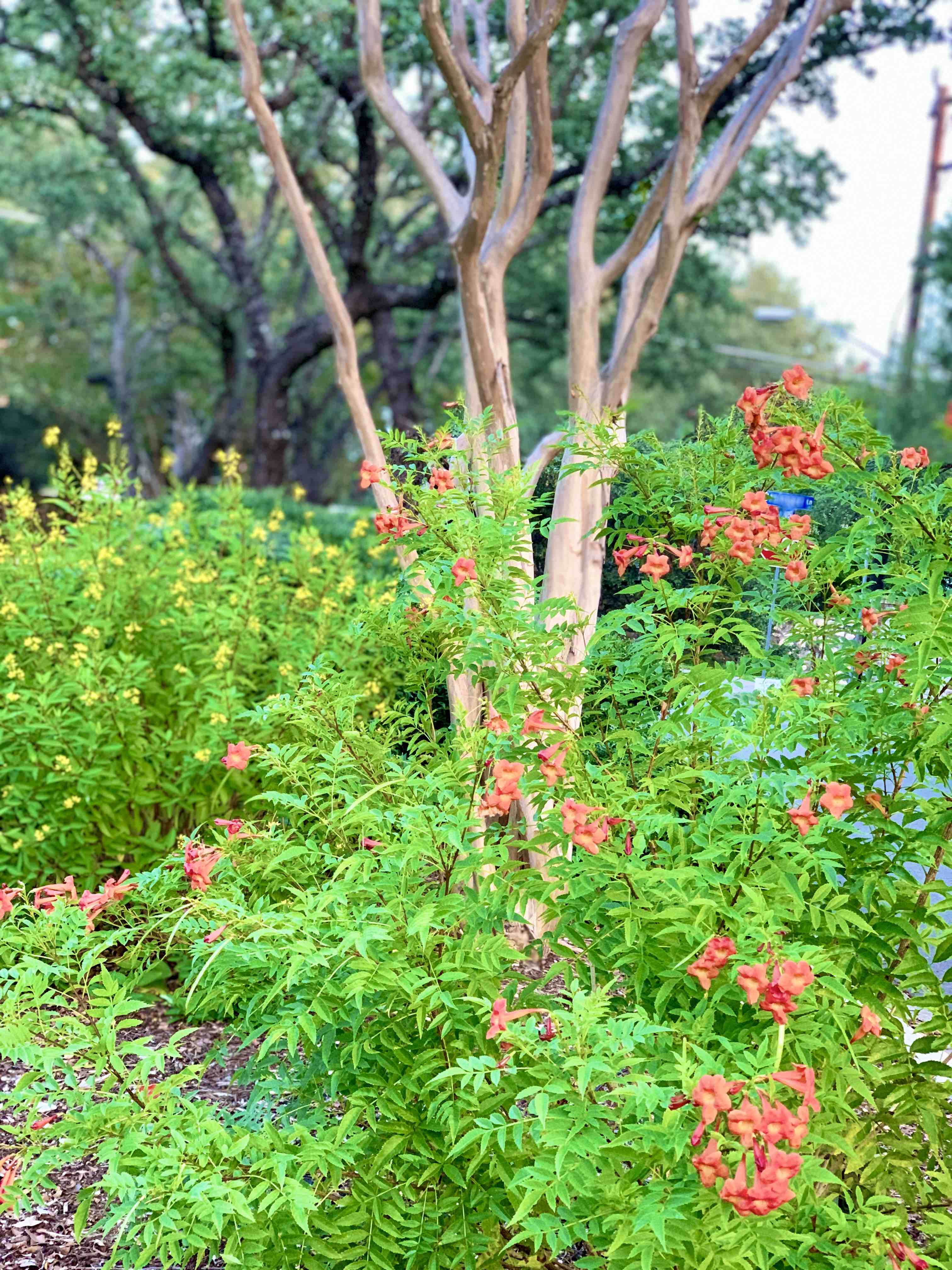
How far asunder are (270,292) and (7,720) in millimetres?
25908

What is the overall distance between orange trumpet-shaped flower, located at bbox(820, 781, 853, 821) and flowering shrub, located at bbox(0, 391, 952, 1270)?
41 mm

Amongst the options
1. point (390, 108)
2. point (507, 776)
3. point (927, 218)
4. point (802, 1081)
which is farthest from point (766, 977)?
point (927, 218)

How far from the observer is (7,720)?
173 inches

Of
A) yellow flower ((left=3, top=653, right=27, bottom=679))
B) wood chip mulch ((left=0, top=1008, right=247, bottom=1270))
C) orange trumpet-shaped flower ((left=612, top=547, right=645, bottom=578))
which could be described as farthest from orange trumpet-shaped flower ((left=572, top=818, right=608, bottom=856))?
yellow flower ((left=3, top=653, right=27, bottom=679))

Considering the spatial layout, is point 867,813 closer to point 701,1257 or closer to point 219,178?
point 701,1257

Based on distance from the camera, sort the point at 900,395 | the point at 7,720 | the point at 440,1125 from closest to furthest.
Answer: the point at 440,1125, the point at 7,720, the point at 900,395

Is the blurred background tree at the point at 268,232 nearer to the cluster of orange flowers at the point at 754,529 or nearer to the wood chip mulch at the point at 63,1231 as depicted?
the cluster of orange flowers at the point at 754,529

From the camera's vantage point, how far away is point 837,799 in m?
2.01

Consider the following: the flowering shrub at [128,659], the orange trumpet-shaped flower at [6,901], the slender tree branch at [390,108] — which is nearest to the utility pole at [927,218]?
the slender tree branch at [390,108]

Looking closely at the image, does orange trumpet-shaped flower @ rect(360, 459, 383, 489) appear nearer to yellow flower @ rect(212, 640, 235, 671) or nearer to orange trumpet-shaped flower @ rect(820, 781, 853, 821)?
orange trumpet-shaped flower @ rect(820, 781, 853, 821)

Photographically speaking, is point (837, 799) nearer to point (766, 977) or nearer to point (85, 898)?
point (766, 977)

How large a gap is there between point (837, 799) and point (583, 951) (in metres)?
0.73

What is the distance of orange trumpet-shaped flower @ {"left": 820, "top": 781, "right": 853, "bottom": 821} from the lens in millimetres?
1996

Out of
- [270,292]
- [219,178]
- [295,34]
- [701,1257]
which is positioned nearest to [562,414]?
[701,1257]
